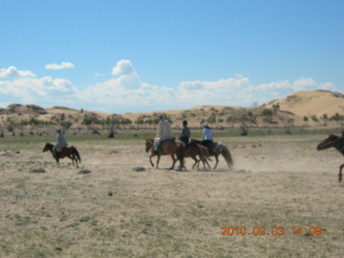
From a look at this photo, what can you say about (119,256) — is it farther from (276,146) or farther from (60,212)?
(276,146)

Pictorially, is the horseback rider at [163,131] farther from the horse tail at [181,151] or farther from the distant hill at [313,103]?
the distant hill at [313,103]

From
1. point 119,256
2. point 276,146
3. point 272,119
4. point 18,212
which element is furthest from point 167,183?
point 272,119

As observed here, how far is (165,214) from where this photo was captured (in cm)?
694

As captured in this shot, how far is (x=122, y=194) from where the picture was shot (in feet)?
28.6

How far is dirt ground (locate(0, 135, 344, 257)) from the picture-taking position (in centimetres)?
515

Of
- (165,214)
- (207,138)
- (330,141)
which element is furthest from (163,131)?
(165,214)

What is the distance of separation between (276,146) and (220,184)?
14.6 metres

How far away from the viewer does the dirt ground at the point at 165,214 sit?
5.15 metres
